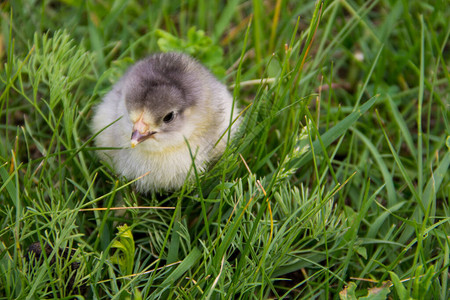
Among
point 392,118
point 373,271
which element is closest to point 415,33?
point 392,118

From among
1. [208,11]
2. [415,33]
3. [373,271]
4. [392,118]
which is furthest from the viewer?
[208,11]

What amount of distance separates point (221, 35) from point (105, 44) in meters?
0.76

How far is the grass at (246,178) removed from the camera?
1927 millimetres

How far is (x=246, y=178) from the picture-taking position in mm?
2180

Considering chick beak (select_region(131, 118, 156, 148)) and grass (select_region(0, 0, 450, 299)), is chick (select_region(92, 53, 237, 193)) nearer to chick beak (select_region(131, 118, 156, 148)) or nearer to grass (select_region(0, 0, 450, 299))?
chick beak (select_region(131, 118, 156, 148))

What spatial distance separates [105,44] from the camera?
118 inches

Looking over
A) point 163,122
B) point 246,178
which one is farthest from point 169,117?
point 246,178

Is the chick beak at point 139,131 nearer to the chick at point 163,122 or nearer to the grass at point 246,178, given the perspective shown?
the chick at point 163,122

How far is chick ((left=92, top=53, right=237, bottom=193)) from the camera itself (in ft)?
6.91

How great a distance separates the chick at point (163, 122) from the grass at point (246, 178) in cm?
10

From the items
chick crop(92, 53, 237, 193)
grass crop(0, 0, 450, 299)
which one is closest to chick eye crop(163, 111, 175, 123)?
chick crop(92, 53, 237, 193)

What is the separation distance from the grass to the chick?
10cm

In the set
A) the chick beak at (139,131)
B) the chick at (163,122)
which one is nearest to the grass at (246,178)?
the chick at (163,122)

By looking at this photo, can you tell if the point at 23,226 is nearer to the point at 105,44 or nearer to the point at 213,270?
the point at 213,270
